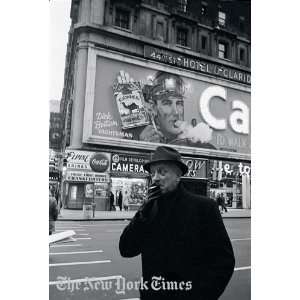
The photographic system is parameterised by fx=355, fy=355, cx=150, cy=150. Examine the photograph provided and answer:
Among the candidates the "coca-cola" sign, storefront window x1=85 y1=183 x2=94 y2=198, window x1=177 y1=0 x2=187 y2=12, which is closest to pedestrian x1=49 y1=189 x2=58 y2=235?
storefront window x1=85 y1=183 x2=94 y2=198

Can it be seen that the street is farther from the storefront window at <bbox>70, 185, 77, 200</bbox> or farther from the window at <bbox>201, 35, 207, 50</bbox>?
the window at <bbox>201, 35, 207, 50</bbox>

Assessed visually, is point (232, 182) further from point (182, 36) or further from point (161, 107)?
point (182, 36)

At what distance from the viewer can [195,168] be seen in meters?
3.77

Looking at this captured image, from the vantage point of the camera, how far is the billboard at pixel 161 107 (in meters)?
3.81

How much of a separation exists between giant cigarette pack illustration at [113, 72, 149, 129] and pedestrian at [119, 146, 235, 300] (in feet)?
2.47

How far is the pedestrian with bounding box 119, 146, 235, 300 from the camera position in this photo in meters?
3.37

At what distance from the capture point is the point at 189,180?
11.9 ft

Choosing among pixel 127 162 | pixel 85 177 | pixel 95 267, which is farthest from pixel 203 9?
pixel 95 267

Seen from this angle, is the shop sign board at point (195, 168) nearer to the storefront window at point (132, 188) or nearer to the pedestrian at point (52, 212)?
the storefront window at point (132, 188)

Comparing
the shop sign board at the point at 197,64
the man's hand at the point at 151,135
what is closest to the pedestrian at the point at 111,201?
the man's hand at the point at 151,135
